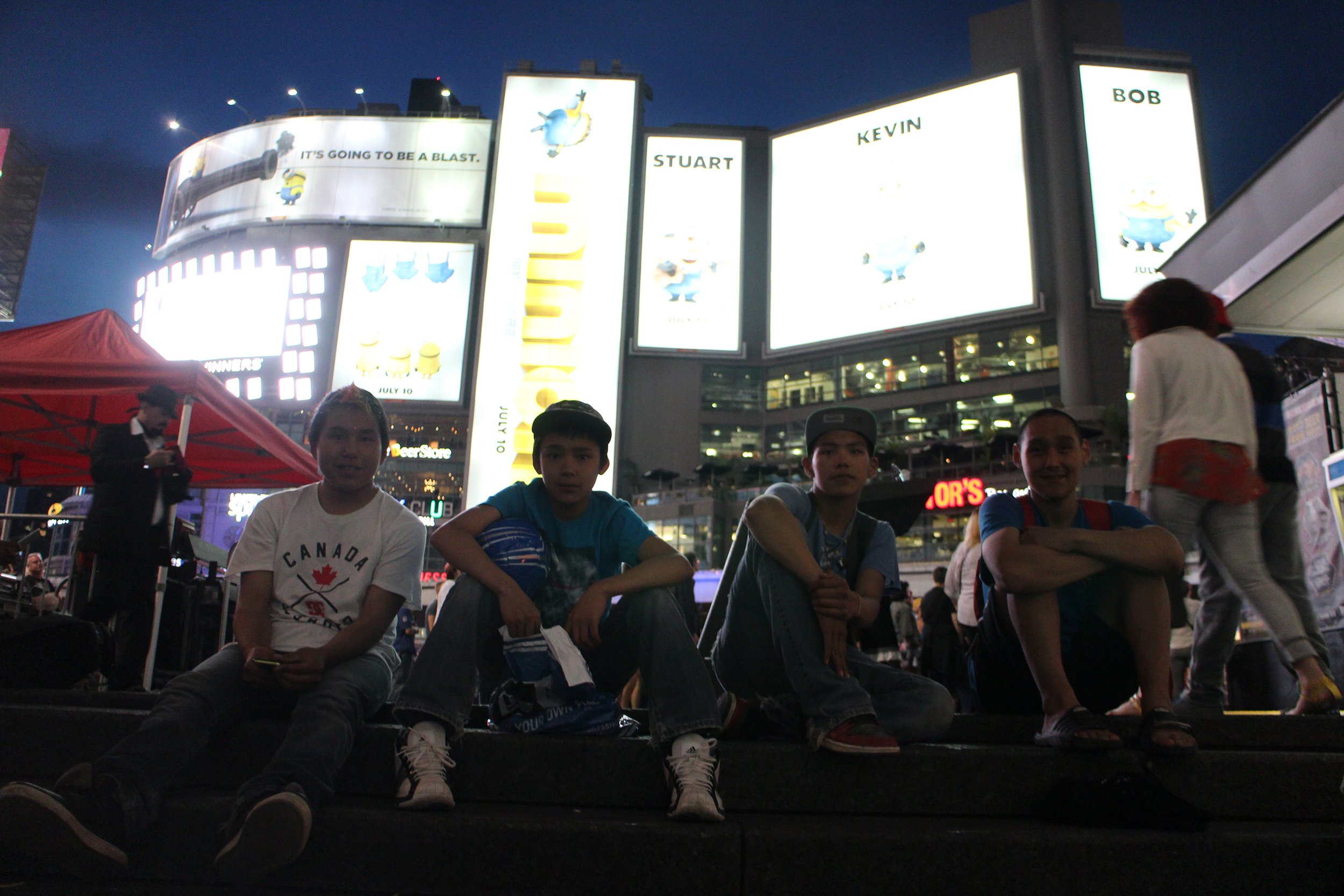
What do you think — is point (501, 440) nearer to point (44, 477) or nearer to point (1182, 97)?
point (44, 477)

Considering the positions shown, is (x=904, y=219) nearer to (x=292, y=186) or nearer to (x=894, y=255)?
(x=894, y=255)

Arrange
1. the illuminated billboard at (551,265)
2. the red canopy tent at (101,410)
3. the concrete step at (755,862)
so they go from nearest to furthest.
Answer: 1. the concrete step at (755,862)
2. the red canopy tent at (101,410)
3. the illuminated billboard at (551,265)

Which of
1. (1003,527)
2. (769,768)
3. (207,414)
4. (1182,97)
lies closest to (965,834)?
(769,768)

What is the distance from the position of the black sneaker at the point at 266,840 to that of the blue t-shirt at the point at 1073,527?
1895 millimetres

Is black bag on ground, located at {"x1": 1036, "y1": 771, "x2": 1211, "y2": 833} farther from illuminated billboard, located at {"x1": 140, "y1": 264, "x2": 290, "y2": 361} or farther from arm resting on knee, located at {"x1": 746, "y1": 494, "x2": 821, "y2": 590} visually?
illuminated billboard, located at {"x1": 140, "y1": 264, "x2": 290, "y2": 361}

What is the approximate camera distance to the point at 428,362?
2203 cm

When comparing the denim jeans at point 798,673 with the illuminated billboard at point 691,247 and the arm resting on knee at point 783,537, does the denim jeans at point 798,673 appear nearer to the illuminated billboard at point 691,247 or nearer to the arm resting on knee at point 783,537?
the arm resting on knee at point 783,537

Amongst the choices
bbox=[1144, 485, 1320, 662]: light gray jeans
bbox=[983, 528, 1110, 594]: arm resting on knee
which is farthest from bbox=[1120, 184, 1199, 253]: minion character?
bbox=[983, 528, 1110, 594]: arm resting on knee

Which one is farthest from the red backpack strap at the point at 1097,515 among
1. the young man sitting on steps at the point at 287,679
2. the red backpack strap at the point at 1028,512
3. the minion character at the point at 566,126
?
the minion character at the point at 566,126

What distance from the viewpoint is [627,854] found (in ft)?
5.08

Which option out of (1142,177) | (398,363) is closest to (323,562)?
(398,363)

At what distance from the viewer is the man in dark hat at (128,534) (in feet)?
13.7

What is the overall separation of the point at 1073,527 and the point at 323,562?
7.47 feet

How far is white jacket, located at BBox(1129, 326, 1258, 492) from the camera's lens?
9.00ft
